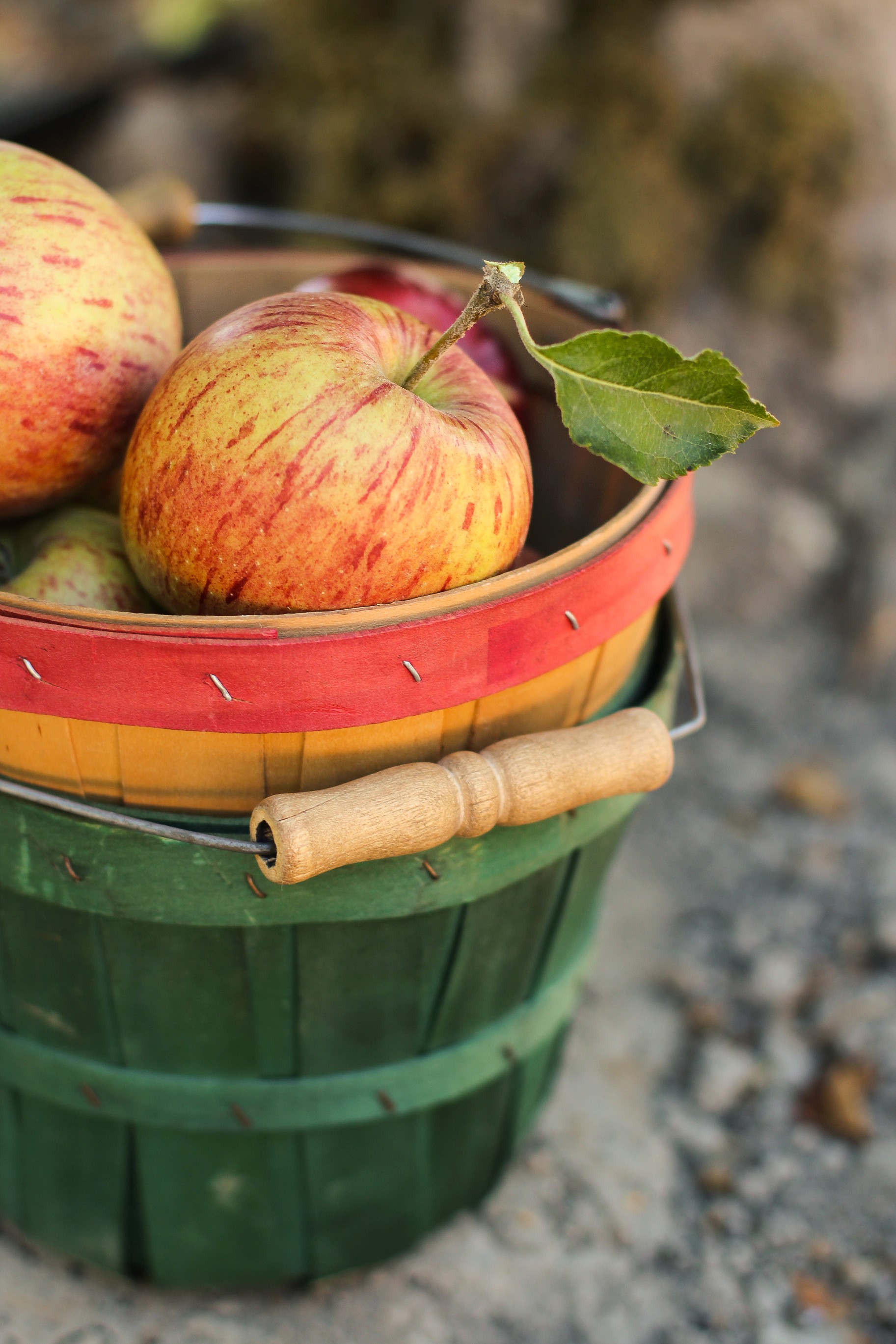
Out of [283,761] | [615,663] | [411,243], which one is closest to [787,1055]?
[615,663]

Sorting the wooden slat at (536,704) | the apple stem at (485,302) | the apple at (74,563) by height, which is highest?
the apple stem at (485,302)

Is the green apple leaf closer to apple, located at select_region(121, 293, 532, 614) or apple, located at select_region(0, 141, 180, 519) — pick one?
apple, located at select_region(121, 293, 532, 614)

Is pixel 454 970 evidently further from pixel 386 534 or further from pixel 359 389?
pixel 359 389

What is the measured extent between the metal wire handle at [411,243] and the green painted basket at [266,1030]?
20.2 inches

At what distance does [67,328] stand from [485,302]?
17.6 inches

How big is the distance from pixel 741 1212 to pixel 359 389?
1443 millimetres

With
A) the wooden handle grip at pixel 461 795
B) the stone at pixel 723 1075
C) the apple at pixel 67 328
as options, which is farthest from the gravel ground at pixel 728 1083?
the apple at pixel 67 328

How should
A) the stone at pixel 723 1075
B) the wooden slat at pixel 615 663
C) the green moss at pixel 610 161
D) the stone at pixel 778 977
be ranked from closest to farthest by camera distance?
the wooden slat at pixel 615 663 → the stone at pixel 723 1075 → the stone at pixel 778 977 → the green moss at pixel 610 161

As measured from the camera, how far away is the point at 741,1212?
1.78 m

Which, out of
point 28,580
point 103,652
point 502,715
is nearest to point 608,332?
point 502,715

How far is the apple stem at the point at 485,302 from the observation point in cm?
103

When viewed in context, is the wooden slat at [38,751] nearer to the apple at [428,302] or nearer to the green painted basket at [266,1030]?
the green painted basket at [266,1030]

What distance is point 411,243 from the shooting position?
1891 mm

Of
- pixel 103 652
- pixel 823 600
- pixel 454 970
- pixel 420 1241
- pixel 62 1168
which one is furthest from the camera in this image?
pixel 823 600
